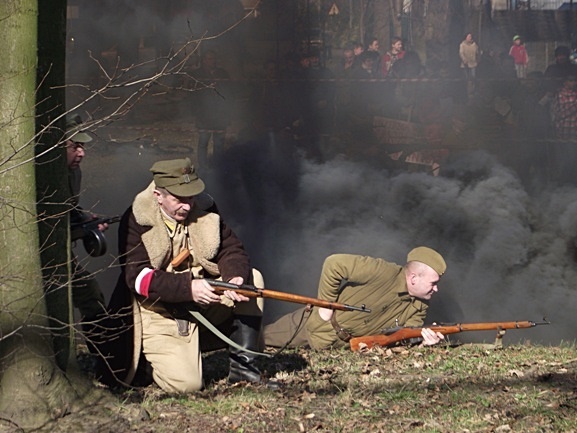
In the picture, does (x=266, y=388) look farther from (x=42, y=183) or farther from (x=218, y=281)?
(x=42, y=183)

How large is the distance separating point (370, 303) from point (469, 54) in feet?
34.3

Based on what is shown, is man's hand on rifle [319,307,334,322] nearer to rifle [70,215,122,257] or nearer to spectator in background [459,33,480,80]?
rifle [70,215,122,257]

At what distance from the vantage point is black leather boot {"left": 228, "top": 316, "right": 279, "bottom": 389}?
6.79 meters

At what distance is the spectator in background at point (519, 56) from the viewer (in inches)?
711

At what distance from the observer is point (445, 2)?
1866 centimetres

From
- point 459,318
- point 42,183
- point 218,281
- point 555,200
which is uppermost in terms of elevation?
point 42,183

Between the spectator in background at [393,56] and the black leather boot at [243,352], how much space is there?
38.2 feet

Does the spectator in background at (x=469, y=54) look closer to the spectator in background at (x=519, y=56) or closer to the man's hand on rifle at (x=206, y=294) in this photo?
the spectator in background at (x=519, y=56)

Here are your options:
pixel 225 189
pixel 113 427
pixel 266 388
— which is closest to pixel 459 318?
pixel 225 189

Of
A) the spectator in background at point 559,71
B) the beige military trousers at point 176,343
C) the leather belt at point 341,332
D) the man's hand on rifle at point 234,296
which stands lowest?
the leather belt at point 341,332

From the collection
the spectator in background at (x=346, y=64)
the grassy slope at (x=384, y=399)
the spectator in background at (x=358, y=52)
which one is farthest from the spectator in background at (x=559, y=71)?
the grassy slope at (x=384, y=399)

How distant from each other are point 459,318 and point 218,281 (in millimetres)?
6666

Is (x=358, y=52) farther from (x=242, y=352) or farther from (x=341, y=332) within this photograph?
(x=242, y=352)

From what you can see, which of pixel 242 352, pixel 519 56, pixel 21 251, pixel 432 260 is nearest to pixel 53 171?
pixel 21 251
